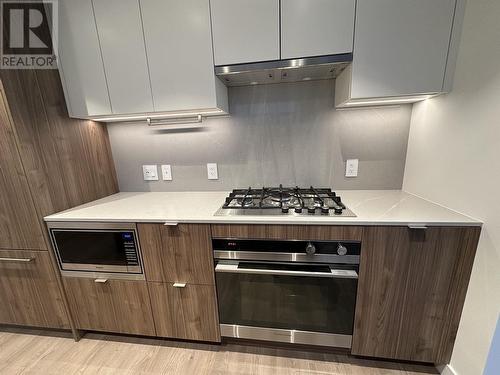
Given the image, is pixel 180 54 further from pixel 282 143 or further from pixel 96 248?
pixel 96 248

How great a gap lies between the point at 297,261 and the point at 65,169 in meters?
1.54

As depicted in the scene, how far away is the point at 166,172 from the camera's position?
5.65 ft

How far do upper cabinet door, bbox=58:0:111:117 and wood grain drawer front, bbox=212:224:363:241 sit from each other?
1.03 meters

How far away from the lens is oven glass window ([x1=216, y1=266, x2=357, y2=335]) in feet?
3.68

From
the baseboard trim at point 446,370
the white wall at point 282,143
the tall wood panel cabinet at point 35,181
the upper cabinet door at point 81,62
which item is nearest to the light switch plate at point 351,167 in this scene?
the white wall at point 282,143

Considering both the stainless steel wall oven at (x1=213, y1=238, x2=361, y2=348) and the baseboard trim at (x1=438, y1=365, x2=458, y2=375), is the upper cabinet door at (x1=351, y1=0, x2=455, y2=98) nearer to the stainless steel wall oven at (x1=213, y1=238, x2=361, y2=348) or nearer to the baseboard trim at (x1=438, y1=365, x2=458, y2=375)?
the stainless steel wall oven at (x1=213, y1=238, x2=361, y2=348)

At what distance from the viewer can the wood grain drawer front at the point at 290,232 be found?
1.03m

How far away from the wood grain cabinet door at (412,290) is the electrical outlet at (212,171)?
1099mm

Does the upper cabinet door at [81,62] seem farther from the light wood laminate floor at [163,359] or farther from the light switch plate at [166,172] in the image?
the light wood laminate floor at [163,359]

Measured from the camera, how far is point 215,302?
49.0 inches

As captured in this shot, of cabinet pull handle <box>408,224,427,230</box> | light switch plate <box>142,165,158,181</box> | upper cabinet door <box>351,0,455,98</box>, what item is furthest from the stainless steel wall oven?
light switch plate <box>142,165,158,181</box>

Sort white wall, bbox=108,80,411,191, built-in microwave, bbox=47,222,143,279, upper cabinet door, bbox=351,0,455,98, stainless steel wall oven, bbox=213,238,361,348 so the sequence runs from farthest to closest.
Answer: white wall, bbox=108,80,411,191
built-in microwave, bbox=47,222,143,279
stainless steel wall oven, bbox=213,238,361,348
upper cabinet door, bbox=351,0,455,98

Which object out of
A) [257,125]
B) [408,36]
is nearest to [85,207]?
[257,125]

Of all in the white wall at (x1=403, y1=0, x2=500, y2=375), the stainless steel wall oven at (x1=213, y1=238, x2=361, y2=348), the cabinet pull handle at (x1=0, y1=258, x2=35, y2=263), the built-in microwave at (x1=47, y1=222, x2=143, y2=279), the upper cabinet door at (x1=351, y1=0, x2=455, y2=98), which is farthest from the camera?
the cabinet pull handle at (x1=0, y1=258, x2=35, y2=263)
